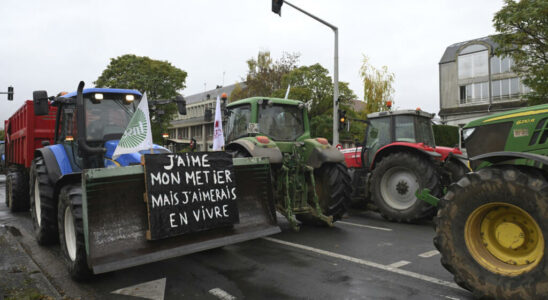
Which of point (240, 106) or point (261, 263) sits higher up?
point (240, 106)

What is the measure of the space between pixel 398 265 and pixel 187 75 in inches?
1380

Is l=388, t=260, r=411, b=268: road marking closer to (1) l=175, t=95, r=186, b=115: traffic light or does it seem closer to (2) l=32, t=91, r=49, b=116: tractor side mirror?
(1) l=175, t=95, r=186, b=115: traffic light

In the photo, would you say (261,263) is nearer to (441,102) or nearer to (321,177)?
(321,177)

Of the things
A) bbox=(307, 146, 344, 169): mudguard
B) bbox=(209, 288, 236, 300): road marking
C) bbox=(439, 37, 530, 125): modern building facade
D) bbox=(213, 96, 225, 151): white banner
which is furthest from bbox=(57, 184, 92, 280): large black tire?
bbox=(439, 37, 530, 125): modern building facade

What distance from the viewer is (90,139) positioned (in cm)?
543

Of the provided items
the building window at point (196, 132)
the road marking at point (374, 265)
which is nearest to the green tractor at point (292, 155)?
the road marking at point (374, 265)

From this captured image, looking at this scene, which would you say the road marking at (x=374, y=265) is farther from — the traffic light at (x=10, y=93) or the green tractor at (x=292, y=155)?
the traffic light at (x=10, y=93)

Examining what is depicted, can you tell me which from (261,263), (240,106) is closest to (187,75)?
(240,106)

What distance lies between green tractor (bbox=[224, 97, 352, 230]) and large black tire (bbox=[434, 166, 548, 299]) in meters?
2.64

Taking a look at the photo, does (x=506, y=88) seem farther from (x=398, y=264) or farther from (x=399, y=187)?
(x=398, y=264)

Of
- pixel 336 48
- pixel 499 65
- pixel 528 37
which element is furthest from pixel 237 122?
pixel 499 65

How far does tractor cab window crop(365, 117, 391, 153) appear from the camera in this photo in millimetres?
8609

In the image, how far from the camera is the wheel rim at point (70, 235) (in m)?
4.32

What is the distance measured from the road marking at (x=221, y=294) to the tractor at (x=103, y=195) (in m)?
0.52
